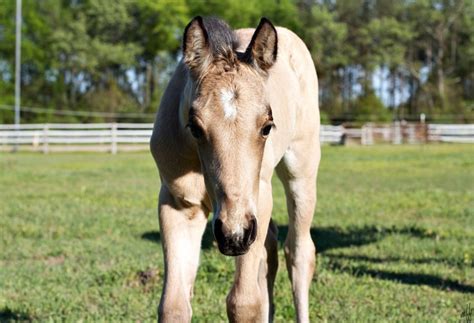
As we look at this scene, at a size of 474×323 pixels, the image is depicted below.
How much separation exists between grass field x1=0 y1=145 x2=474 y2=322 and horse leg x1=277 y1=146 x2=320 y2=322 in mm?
385

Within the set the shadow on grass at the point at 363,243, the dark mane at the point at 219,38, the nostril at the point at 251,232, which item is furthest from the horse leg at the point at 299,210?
the nostril at the point at 251,232

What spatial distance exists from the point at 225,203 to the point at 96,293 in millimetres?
3411

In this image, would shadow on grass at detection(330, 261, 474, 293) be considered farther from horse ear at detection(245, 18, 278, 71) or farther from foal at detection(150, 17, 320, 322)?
horse ear at detection(245, 18, 278, 71)

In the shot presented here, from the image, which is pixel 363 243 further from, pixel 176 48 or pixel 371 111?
pixel 176 48

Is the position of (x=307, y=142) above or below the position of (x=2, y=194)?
above

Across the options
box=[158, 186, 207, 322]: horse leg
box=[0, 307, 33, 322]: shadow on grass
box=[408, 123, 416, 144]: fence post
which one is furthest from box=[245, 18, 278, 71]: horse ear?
box=[408, 123, 416, 144]: fence post

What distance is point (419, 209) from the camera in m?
11.9

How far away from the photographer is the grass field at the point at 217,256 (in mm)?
5410

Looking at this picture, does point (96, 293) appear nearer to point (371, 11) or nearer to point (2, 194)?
point (2, 194)

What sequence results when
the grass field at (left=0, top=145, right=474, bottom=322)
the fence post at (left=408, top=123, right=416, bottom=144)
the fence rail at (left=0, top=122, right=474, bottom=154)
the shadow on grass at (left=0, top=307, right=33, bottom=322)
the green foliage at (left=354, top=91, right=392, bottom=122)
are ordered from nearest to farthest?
the shadow on grass at (left=0, top=307, right=33, bottom=322) < the grass field at (left=0, top=145, right=474, bottom=322) < the fence rail at (left=0, top=122, right=474, bottom=154) < the fence post at (left=408, top=123, right=416, bottom=144) < the green foliage at (left=354, top=91, right=392, bottom=122)

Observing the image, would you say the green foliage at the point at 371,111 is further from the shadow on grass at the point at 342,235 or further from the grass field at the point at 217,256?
the shadow on grass at the point at 342,235

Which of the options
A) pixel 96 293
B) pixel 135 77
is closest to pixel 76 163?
pixel 96 293

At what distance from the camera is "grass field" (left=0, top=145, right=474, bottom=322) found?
5410 millimetres

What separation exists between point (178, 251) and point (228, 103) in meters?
1.08
